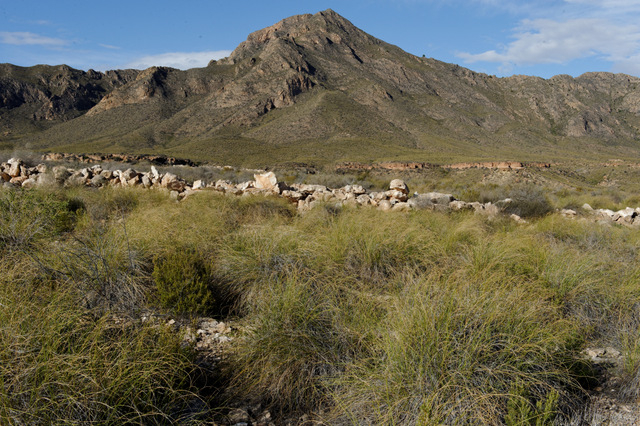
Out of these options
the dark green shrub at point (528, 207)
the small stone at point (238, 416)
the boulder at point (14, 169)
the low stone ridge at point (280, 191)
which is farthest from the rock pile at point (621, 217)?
the boulder at point (14, 169)

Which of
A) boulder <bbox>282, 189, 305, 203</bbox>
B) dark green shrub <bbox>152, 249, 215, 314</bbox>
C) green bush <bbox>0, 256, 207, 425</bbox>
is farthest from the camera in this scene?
boulder <bbox>282, 189, 305, 203</bbox>

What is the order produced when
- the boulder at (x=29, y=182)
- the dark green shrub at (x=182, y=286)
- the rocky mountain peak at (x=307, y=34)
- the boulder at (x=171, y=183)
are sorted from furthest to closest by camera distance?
the rocky mountain peak at (x=307, y=34) → the boulder at (x=171, y=183) → the boulder at (x=29, y=182) → the dark green shrub at (x=182, y=286)

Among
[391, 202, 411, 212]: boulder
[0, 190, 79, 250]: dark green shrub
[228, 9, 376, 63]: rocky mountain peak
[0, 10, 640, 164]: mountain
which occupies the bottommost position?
[0, 190, 79, 250]: dark green shrub

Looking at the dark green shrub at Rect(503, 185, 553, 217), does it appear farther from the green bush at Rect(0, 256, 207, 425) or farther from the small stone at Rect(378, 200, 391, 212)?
the green bush at Rect(0, 256, 207, 425)

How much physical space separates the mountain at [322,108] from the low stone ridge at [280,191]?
125 ft

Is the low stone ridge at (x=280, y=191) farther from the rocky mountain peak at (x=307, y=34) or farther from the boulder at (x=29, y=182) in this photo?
the rocky mountain peak at (x=307, y=34)

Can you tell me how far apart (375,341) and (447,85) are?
4622 inches

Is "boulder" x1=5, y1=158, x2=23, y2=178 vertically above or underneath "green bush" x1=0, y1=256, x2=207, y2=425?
above

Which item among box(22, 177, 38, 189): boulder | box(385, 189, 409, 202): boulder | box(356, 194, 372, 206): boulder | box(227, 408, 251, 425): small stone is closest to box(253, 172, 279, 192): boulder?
box(356, 194, 372, 206): boulder

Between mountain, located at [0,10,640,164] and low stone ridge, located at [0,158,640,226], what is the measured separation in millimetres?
38225

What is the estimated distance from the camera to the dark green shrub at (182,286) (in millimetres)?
3738

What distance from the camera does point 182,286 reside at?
3.77 meters

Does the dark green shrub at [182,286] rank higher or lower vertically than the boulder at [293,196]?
lower

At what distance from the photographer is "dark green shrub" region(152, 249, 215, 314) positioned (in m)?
3.74
